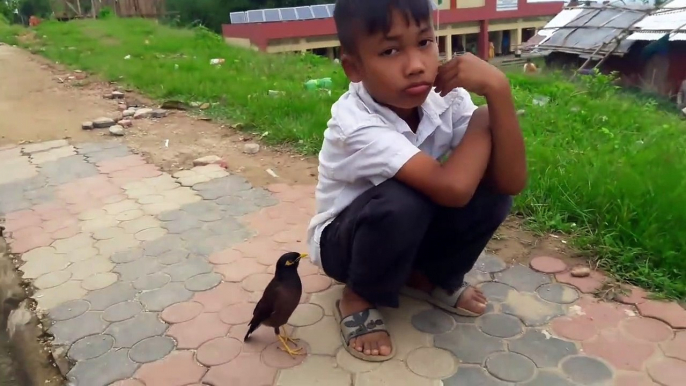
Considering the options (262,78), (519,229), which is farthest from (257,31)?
(519,229)

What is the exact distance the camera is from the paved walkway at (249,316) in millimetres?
1720

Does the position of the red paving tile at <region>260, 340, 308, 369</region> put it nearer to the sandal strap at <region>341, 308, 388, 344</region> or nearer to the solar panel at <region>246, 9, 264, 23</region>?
the sandal strap at <region>341, 308, 388, 344</region>

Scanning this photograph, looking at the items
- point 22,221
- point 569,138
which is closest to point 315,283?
point 22,221

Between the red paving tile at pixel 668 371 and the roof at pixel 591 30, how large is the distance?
10.3m

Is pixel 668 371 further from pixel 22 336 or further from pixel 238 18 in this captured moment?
pixel 238 18

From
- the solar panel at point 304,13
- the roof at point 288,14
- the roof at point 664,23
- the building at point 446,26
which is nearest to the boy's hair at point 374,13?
the roof at point 664,23

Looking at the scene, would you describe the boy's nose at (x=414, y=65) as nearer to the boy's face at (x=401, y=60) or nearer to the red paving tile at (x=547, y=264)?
the boy's face at (x=401, y=60)

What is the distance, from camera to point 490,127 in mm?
1643

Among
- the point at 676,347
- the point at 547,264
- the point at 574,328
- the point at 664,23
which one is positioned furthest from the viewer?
the point at 664,23

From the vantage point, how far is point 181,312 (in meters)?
2.08

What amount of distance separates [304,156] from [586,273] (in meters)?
1.94

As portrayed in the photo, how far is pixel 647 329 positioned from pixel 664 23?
10404 millimetres

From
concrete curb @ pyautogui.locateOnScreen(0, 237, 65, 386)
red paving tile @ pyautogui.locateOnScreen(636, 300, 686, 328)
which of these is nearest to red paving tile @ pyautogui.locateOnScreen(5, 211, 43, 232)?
concrete curb @ pyautogui.locateOnScreen(0, 237, 65, 386)

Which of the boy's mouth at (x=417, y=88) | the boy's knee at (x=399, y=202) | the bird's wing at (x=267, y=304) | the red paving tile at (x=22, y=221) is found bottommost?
the red paving tile at (x=22, y=221)
